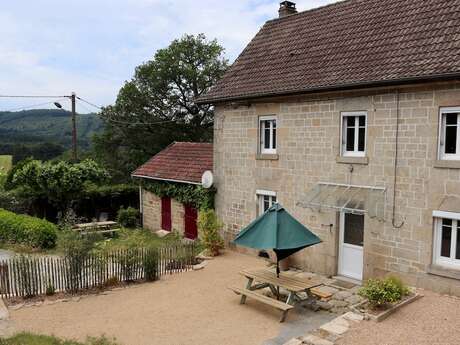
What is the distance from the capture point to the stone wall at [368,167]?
413 inches

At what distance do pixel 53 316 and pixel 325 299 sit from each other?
6.91 m

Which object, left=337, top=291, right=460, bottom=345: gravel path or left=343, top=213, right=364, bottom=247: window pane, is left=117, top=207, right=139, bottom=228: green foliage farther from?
left=337, top=291, right=460, bottom=345: gravel path

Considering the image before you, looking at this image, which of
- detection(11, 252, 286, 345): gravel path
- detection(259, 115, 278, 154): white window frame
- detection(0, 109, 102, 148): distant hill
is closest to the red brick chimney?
detection(259, 115, 278, 154): white window frame

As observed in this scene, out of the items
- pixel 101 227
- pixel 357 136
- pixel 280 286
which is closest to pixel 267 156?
pixel 357 136

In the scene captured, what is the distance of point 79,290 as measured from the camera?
1176cm

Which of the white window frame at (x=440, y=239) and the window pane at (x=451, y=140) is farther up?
the window pane at (x=451, y=140)

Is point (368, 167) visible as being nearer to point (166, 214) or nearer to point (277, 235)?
point (277, 235)

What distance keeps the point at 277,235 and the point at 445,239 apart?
447 cm

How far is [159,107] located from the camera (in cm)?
3781

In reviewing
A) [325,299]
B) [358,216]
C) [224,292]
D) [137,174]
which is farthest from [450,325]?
[137,174]

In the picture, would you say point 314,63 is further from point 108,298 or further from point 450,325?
point 108,298

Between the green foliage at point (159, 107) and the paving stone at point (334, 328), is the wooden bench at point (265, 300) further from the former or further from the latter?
the green foliage at point (159, 107)

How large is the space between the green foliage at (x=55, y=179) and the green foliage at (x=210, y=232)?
9.34 metres

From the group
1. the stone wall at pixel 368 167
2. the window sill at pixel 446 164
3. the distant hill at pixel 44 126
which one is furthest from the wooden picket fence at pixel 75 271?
the distant hill at pixel 44 126
